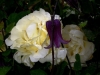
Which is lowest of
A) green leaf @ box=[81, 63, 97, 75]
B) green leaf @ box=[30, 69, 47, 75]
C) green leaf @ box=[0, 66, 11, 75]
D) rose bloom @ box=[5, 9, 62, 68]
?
green leaf @ box=[81, 63, 97, 75]

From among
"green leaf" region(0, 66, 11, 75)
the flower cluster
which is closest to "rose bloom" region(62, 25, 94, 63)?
the flower cluster

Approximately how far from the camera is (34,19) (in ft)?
1.85

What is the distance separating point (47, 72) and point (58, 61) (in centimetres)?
7

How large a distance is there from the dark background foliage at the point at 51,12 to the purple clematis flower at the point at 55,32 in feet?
0.20

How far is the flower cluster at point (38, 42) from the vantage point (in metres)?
0.54

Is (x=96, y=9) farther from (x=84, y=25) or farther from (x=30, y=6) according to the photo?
(x=30, y=6)

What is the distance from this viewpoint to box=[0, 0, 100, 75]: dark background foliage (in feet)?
1.92

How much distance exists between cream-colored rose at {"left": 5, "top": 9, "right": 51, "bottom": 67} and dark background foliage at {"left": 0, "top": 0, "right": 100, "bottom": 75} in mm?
28

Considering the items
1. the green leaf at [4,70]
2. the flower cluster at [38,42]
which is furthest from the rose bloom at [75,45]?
the green leaf at [4,70]

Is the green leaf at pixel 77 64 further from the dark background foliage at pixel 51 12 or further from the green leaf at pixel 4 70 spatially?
the green leaf at pixel 4 70

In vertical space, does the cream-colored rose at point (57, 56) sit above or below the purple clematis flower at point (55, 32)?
below

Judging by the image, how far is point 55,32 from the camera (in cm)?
52

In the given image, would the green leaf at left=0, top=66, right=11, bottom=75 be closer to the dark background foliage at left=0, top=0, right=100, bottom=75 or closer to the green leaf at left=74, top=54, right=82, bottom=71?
the dark background foliage at left=0, top=0, right=100, bottom=75

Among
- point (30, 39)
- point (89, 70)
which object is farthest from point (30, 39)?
point (89, 70)
